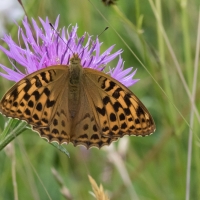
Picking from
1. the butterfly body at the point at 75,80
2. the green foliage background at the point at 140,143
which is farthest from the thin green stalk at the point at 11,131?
the green foliage background at the point at 140,143

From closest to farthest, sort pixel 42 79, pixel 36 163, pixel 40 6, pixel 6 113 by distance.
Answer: pixel 6 113
pixel 42 79
pixel 40 6
pixel 36 163

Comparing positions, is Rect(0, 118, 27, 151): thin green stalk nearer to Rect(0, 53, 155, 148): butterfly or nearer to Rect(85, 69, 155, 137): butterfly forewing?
Rect(0, 53, 155, 148): butterfly

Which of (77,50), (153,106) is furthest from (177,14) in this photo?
(77,50)

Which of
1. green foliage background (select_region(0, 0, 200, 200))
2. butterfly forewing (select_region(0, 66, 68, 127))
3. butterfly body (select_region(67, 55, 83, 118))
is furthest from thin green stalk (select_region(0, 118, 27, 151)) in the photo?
green foliage background (select_region(0, 0, 200, 200))

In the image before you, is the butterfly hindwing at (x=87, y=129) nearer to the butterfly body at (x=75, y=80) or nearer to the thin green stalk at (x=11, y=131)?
the butterfly body at (x=75, y=80)

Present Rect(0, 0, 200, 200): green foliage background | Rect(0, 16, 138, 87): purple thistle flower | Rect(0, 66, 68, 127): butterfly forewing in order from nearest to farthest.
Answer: Rect(0, 66, 68, 127): butterfly forewing
Rect(0, 16, 138, 87): purple thistle flower
Rect(0, 0, 200, 200): green foliage background

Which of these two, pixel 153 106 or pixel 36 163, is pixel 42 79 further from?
pixel 153 106

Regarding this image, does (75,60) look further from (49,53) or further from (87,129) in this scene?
(87,129)
